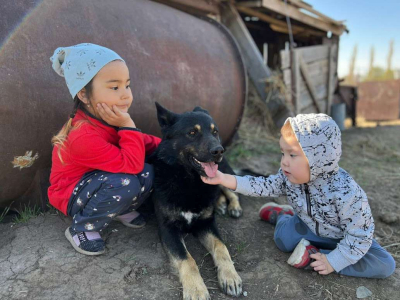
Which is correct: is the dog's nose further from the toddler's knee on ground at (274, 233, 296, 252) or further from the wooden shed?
the wooden shed

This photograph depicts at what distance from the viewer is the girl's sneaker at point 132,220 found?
289 centimetres

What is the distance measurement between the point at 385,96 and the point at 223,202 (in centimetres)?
1189

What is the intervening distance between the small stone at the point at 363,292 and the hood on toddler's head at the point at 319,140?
2.90 feet

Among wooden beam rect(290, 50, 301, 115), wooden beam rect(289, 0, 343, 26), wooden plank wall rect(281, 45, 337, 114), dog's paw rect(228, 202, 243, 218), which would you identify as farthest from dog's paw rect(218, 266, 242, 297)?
wooden beam rect(289, 0, 343, 26)

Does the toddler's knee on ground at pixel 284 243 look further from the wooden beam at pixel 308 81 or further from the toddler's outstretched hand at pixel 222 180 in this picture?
the wooden beam at pixel 308 81

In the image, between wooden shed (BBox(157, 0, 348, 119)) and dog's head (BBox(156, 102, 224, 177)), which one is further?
wooden shed (BBox(157, 0, 348, 119))

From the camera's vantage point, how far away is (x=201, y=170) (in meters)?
2.50

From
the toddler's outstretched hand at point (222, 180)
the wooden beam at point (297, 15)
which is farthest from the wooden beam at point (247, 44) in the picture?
the toddler's outstretched hand at point (222, 180)

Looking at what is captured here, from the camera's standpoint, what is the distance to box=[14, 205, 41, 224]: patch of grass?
2820 millimetres

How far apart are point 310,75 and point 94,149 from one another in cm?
609

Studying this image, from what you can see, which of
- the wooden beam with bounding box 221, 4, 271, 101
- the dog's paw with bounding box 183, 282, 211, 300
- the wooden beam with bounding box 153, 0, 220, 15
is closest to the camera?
the dog's paw with bounding box 183, 282, 211, 300

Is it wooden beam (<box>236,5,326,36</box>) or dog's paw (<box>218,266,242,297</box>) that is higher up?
wooden beam (<box>236,5,326,36</box>)

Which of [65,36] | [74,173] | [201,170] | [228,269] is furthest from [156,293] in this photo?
[65,36]

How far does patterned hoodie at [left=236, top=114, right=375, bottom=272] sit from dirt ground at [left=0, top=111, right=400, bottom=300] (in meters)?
0.31
